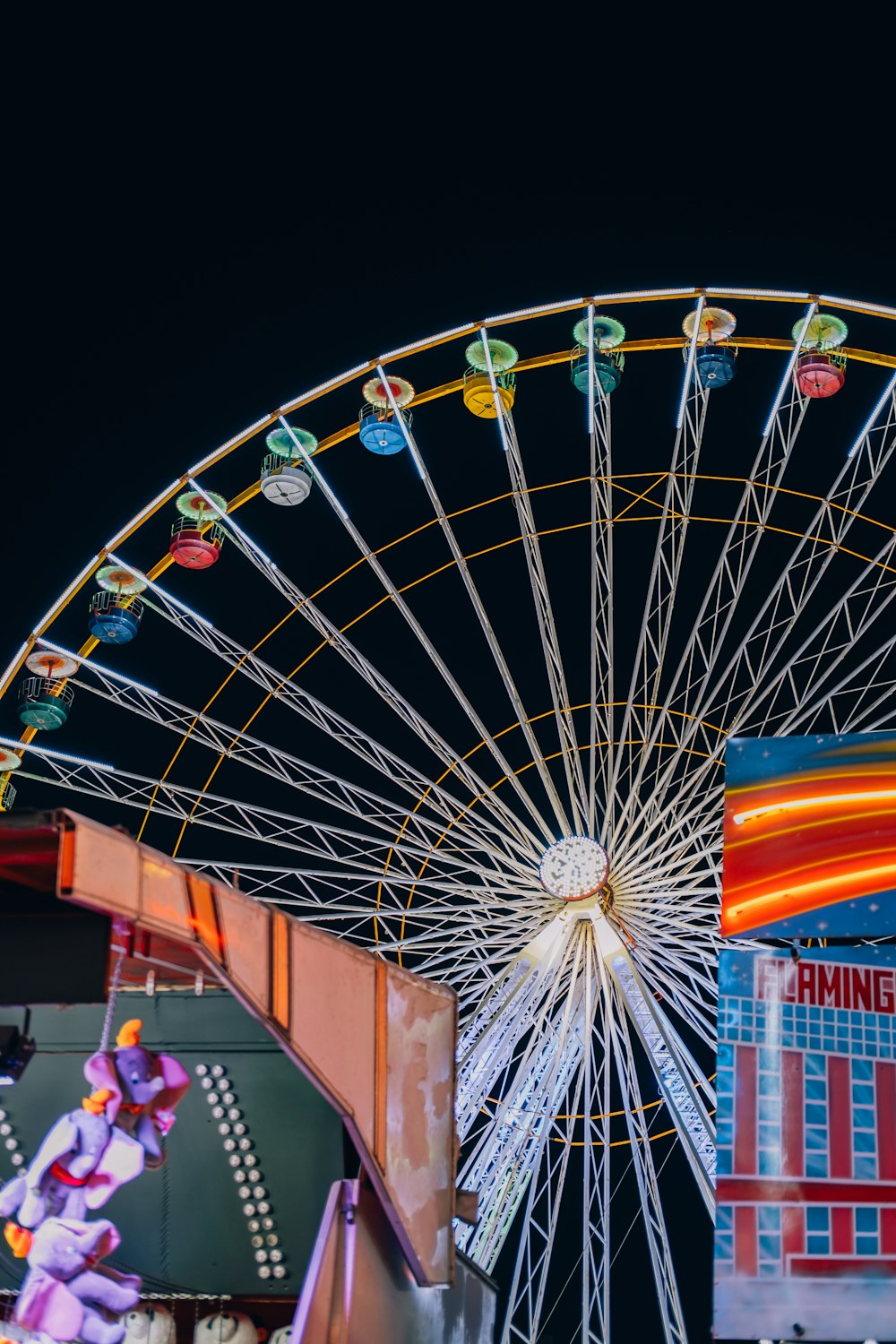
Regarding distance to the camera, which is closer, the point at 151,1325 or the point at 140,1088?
the point at 140,1088

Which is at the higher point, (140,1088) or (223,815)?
(223,815)

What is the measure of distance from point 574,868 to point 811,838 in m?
6.34

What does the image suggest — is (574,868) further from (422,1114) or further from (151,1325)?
(151,1325)

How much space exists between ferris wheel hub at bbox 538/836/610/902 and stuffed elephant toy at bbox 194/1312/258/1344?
7.07 m

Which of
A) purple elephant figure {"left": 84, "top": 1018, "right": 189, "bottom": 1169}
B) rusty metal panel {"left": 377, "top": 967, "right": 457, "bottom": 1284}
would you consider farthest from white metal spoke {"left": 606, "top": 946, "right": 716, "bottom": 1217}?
purple elephant figure {"left": 84, "top": 1018, "right": 189, "bottom": 1169}

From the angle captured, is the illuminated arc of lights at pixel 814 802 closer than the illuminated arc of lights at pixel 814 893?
No

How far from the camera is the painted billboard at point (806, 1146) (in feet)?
32.2

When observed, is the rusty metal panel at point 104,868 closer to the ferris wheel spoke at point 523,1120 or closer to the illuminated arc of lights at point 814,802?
the illuminated arc of lights at point 814,802

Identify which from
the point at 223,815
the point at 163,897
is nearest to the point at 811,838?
the point at 163,897

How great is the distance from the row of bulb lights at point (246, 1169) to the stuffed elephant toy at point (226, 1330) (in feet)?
1.06

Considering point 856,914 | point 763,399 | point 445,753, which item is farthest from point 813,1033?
point 763,399

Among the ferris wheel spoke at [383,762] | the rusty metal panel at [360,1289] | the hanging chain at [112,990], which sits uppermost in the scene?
the ferris wheel spoke at [383,762]

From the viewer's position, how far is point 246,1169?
34.7ft

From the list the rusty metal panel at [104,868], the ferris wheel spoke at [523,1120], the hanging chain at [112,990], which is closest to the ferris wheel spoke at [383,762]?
the ferris wheel spoke at [523,1120]
